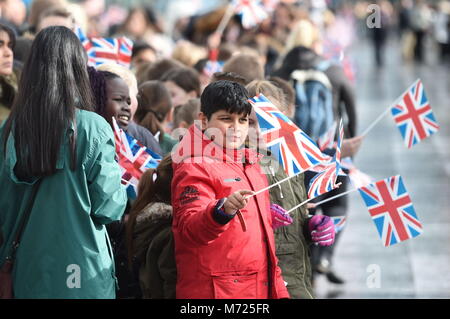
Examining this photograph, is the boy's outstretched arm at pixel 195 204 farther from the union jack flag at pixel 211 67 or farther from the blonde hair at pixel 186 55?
the blonde hair at pixel 186 55

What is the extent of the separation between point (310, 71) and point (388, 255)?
1.71 metres

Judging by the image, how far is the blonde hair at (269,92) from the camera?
5.74 meters

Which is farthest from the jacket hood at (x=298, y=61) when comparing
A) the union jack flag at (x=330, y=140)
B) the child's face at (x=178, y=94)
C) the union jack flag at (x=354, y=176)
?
the union jack flag at (x=354, y=176)

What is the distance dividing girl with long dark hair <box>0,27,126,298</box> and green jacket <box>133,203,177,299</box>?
1.25 ft

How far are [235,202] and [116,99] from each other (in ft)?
4.50

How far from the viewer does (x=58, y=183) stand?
4.73 m

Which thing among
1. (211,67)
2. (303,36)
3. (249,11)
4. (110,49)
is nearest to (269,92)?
(110,49)

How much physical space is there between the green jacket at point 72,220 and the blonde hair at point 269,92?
1.17 meters

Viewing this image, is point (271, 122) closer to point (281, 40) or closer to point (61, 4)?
point (61, 4)

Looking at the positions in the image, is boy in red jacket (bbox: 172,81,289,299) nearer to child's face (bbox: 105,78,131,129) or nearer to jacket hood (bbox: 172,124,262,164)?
jacket hood (bbox: 172,124,262,164)

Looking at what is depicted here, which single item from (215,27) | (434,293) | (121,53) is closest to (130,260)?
(121,53)

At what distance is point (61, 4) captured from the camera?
892cm

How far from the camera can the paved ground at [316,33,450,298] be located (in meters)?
8.32
